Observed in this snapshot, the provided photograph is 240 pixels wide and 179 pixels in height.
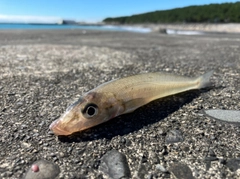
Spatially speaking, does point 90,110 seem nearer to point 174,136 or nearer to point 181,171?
point 174,136

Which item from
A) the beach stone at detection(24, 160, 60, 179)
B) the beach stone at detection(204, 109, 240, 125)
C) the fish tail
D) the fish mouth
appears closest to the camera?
the beach stone at detection(24, 160, 60, 179)

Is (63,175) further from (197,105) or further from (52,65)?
(52,65)

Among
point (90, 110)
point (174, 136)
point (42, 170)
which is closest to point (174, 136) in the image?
point (174, 136)

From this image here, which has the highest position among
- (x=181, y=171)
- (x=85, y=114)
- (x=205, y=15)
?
(x=205, y=15)

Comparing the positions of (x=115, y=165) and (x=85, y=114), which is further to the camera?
(x=85, y=114)

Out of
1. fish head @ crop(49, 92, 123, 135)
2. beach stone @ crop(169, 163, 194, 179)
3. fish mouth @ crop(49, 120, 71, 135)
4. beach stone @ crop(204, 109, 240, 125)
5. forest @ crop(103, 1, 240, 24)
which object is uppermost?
forest @ crop(103, 1, 240, 24)

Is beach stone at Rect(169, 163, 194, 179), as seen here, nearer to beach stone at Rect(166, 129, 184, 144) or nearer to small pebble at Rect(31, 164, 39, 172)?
beach stone at Rect(166, 129, 184, 144)

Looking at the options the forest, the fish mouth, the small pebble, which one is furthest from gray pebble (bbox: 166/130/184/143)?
the forest
